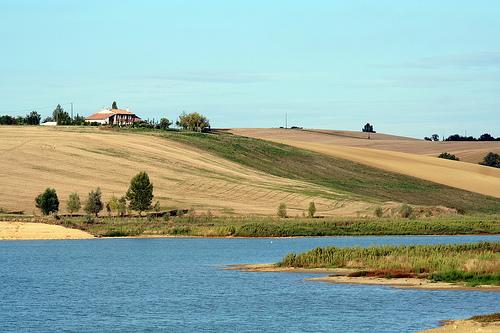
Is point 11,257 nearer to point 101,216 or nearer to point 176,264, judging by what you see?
point 176,264

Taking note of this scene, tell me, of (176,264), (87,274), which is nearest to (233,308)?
(87,274)

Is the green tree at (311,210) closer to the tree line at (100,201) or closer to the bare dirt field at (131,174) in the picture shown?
the bare dirt field at (131,174)

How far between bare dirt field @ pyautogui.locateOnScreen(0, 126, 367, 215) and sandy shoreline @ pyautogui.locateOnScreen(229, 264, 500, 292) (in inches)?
1956

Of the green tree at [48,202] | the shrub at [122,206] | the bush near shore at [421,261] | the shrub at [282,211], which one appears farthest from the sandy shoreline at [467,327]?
the shrub at [122,206]

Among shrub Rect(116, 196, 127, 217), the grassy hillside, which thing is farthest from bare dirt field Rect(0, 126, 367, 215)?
shrub Rect(116, 196, 127, 217)

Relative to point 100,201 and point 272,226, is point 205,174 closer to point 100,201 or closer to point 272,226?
point 100,201

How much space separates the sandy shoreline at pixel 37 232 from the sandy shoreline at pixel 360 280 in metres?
33.5

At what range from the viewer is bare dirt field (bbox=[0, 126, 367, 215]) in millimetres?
124625

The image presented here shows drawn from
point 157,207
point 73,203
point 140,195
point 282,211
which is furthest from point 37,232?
point 282,211

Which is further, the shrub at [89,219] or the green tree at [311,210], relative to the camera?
the green tree at [311,210]

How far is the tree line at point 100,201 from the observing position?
113 metres

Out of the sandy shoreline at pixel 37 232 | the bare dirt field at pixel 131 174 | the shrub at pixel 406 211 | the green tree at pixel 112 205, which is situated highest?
the bare dirt field at pixel 131 174

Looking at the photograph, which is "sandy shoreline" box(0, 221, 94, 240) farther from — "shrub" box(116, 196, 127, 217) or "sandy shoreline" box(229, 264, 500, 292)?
"sandy shoreline" box(229, 264, 500, 292)

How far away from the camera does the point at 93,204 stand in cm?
11375
